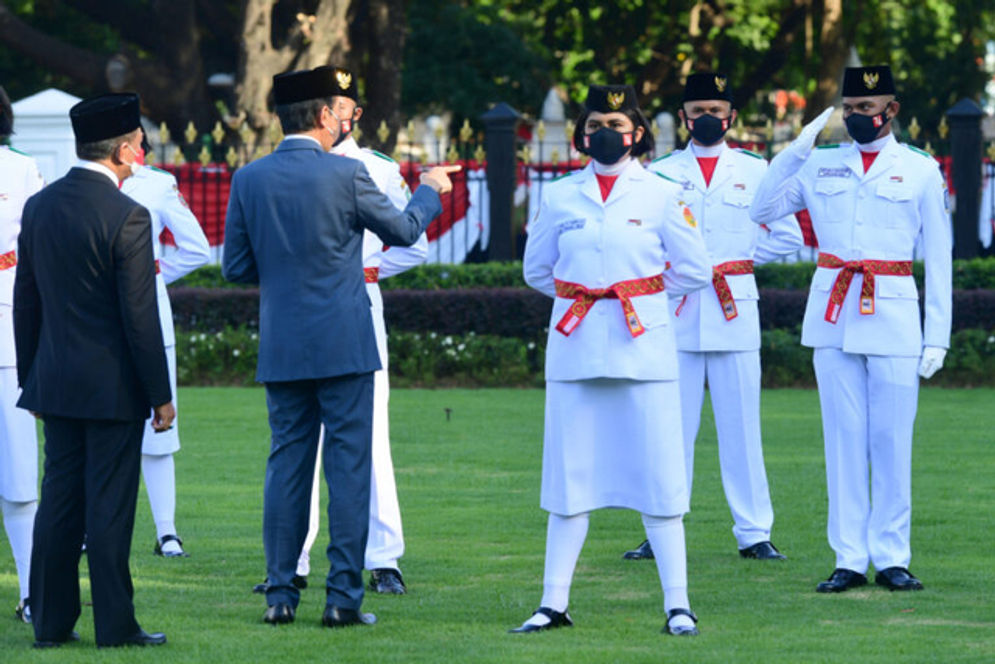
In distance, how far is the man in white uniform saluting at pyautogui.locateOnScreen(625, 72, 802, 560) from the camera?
345 inches

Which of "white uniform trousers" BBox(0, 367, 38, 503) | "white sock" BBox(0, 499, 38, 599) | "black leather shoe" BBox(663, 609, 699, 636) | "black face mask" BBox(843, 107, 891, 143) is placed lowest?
"black leather shoe" BBox(663, 609, 699, 636)

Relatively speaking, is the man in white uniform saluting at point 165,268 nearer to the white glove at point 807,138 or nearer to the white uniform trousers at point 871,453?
the white glove at point 807,138

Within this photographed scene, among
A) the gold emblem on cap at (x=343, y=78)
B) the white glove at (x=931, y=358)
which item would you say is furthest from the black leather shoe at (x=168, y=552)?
the white glove at (x=931, y=358)

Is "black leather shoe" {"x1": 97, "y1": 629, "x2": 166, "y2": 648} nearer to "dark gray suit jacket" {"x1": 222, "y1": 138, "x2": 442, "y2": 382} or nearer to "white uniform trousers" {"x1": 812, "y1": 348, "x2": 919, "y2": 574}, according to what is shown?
"dark gray suit jacket" {"x1": 222, "y1": 138, "x2": 442, "y2": 382}

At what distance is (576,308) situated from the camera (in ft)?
22.2

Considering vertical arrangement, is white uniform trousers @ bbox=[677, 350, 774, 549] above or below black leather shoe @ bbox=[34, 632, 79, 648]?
above

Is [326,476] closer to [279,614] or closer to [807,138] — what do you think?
[279,614]

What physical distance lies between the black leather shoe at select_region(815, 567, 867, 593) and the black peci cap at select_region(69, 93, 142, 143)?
3579 millimetres

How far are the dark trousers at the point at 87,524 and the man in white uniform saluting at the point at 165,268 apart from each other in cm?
200

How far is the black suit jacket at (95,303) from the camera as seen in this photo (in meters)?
6.41

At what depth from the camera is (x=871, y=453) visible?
7805mm

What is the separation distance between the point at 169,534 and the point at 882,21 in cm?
2876

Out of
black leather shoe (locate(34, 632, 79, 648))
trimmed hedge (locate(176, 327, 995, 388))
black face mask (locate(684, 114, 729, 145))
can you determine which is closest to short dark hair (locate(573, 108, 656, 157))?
black face mask (locate(684, 114, 729, 145))

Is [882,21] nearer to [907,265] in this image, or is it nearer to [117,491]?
[907,265]
